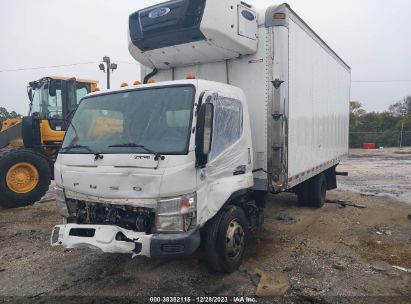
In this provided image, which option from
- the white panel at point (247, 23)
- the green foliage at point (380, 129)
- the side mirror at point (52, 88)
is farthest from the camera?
the green foliage at point (380, 129)

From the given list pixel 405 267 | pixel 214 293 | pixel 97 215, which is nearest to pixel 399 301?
pixel 405 267

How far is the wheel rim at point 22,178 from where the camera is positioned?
8.63m

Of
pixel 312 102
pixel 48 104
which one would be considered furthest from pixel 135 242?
pixel 48 104

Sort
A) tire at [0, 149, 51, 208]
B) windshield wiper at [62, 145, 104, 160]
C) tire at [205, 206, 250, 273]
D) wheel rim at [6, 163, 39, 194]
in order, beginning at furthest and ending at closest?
wheel rim at [6, 163, 39, 194] < tire at [0, 149, 51, 208] < tire at [205, 206, 250, 273] < windshield wiper at [62, 145, 104, 160]

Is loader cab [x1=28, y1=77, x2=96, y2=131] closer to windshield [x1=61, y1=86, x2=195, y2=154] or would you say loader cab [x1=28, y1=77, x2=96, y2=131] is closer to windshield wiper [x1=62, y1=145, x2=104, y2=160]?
windshield [x1=61, y1=86, x2=195, y2=154]

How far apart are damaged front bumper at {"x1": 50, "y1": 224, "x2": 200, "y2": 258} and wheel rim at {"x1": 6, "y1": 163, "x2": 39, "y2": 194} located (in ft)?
18.3

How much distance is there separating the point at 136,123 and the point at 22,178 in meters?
6.02

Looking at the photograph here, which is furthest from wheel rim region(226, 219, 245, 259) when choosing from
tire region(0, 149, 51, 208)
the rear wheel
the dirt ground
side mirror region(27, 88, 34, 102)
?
side mirror region(27, 88, 34, 102)

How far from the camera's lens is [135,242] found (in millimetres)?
3736

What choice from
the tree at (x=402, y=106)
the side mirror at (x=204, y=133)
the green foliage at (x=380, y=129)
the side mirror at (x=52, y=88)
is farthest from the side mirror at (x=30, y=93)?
the tree at (x=402, y=106)

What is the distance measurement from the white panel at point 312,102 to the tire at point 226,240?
4.66ft

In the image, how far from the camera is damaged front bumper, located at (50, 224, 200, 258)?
3682 millimetres

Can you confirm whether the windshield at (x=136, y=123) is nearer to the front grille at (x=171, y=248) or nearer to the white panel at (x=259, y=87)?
the front grille at (x=171, y=248)

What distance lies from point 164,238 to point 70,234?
1193mm
